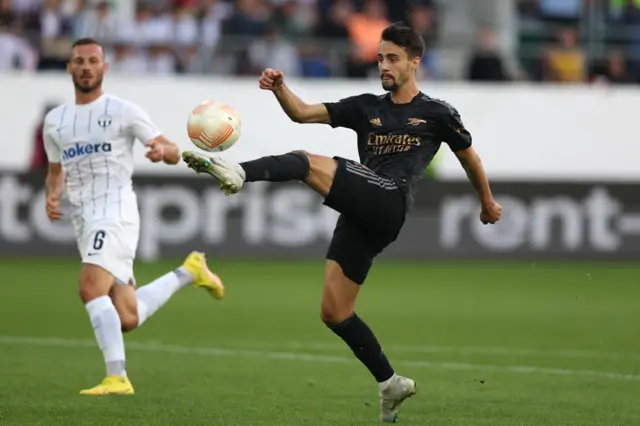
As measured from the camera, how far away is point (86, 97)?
31.6ft

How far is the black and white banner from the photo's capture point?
1969 cm

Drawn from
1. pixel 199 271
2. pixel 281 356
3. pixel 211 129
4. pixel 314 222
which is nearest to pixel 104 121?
pixel 199 271

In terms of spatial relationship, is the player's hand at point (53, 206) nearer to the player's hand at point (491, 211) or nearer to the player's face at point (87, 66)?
the player's face at point (87, 66)

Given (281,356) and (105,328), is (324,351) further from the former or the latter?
(105,328)

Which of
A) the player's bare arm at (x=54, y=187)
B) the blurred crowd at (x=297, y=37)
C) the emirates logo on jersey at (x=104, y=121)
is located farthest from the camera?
the blurred crowd at (x=297, y=37)

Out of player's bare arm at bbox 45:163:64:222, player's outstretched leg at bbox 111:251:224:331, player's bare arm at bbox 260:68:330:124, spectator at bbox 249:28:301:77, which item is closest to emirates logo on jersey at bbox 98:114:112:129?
player's bare arm at bbox 45:163:64:222

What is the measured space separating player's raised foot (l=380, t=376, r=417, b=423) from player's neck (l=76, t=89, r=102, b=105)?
3142mm

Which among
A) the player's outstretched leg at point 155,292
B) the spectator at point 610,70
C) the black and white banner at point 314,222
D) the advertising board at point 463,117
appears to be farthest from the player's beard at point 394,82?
the spectator at point 610,70

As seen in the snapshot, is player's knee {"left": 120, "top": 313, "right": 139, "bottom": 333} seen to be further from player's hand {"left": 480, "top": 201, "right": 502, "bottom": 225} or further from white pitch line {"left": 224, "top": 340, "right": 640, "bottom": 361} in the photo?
player's hand {"left": 480, "top": 201, "right": 502, "bottom": 225}

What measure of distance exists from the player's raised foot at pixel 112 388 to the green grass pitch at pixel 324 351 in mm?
103

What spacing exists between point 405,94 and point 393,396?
184cm

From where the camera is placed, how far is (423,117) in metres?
8.15

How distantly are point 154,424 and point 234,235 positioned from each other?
12617mm

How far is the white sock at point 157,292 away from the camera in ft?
32.7
